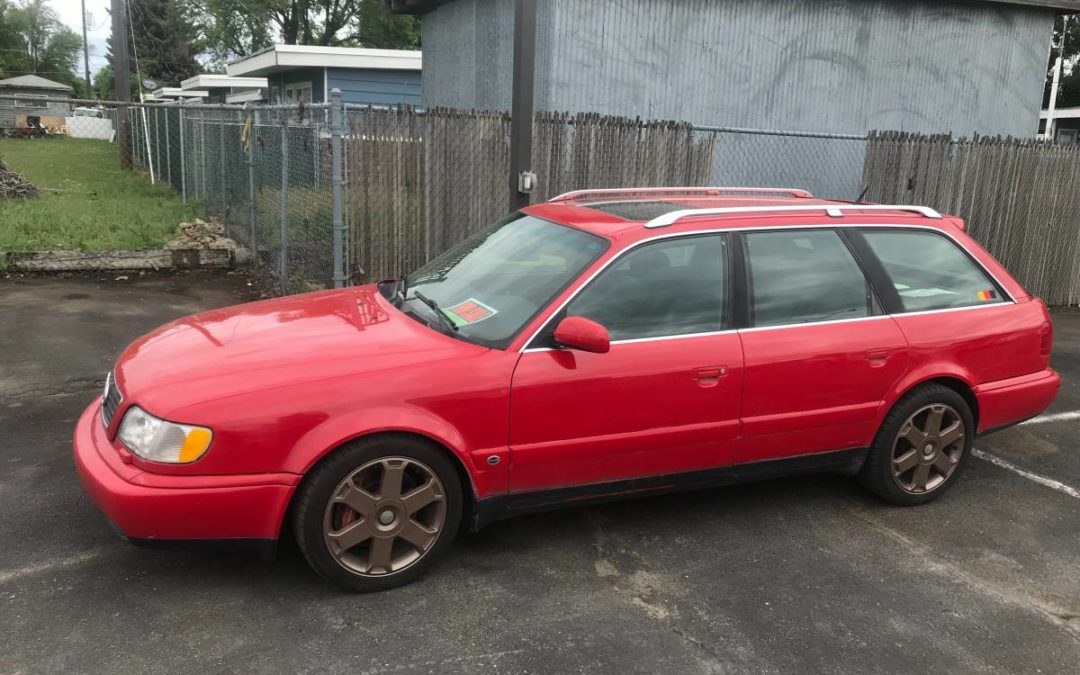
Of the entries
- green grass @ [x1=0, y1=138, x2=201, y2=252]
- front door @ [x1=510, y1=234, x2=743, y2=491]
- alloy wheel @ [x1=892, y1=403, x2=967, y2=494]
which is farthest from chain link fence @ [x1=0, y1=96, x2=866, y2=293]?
alloy wheel @ [x1=892, y1=403, x2=967, y2=494]

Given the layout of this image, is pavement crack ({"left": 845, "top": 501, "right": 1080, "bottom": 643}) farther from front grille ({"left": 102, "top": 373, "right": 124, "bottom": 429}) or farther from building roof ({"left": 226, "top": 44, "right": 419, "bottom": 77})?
building roof ({"left": 226, "top": 44, "right": 419, "bottom": 77})

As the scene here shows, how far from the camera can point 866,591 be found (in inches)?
140

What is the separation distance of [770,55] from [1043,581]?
31.7 feet

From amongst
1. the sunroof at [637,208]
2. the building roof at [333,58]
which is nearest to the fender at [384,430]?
the sunroof at [637,208]

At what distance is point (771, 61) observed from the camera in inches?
468

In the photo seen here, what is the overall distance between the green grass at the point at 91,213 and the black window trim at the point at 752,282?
A: 28.0ft

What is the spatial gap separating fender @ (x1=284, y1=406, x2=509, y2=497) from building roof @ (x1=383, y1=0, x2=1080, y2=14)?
1163 centimetres

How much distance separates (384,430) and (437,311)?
844mm

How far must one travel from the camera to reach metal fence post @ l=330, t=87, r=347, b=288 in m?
7.14

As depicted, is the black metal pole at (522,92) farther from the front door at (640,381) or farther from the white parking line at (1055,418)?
the white parking line at (1055,418)

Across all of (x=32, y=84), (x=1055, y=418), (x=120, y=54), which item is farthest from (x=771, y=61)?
(x=32, y=84)

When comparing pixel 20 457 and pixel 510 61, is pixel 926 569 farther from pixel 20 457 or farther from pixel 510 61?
pixel 510 61

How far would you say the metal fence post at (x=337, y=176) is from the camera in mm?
7137

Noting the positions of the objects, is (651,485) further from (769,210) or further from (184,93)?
(184,93)
